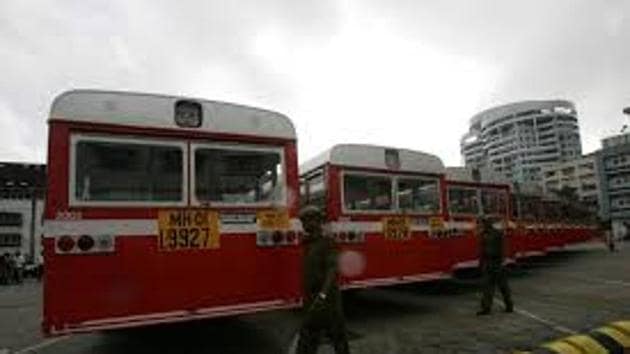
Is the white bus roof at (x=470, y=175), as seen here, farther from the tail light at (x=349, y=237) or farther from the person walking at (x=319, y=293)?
the person walking at (x=319, y=293)

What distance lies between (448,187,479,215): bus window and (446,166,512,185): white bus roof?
0.28 m

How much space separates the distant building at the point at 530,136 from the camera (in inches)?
5487

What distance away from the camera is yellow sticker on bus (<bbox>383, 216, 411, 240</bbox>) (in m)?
11.3

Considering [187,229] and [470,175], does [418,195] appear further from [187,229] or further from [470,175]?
[187,229]

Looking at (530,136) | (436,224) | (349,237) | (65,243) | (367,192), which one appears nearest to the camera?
(65,243)

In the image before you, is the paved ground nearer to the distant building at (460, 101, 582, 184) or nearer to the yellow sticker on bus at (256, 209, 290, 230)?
the yellow sticker on bus at (256, 209, 290, 230)

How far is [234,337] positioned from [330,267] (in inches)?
171

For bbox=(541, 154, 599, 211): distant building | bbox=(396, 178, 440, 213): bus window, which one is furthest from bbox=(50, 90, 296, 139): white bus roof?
bbox=(541, 154, 599, 211): distant building

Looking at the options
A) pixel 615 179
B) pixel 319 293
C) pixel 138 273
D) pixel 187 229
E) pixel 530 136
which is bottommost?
pixel 319 293

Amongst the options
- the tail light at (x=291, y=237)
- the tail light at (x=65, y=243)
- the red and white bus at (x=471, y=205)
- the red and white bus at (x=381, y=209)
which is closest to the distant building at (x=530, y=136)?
the red and white bus at (x=471, y=205)

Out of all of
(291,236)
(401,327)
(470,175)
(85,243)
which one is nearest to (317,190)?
(401,327)

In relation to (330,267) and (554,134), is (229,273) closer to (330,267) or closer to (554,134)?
(330,267)

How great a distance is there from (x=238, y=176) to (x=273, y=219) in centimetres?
Answer: 71

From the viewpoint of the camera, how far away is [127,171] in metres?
7.67
